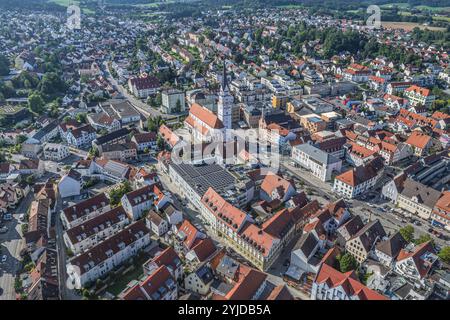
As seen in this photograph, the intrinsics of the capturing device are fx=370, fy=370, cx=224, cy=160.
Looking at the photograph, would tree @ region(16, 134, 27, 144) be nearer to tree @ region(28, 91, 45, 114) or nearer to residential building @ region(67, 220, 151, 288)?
tree @ region(28, 91, 45, 114)

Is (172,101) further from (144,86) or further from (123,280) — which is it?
(123,280)

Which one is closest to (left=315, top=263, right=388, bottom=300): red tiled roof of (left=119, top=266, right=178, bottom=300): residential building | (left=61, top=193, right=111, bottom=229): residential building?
(left=119, top=266, right=178, bottom=300): residential building

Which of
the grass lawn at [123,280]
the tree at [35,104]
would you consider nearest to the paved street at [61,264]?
the grass lawn at [123,280]

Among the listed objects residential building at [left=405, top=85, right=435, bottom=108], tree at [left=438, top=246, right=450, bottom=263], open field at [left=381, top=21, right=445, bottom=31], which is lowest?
tree at [left=438, top=246, right=450, bottom=263]

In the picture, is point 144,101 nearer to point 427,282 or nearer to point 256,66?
point 256,66

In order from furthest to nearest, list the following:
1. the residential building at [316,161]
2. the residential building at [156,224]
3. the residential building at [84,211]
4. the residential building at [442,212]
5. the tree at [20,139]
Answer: the tree at [20,139] → the residential building at [316,161] → the residential building at [442,212] → the residential building at [84,211] → the residential building at [156,224]

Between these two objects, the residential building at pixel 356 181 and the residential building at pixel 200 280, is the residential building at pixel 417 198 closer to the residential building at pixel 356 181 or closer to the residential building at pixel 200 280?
the residential building at pixel 356 181
